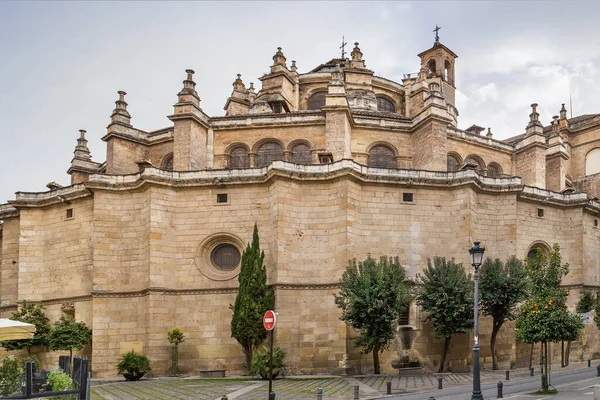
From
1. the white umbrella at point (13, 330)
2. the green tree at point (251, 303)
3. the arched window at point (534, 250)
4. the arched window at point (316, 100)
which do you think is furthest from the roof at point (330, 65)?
the white umbrella at point (13, 330)

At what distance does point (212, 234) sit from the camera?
1013 inches

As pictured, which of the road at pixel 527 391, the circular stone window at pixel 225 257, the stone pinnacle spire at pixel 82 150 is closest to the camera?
the road at pixel 527 391

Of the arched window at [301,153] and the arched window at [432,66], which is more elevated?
the arched window at [432,66]

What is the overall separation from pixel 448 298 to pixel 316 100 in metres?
19.9

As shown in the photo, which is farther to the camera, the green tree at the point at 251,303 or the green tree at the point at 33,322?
the green tree at the point at 33,322

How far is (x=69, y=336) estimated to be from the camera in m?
24.7

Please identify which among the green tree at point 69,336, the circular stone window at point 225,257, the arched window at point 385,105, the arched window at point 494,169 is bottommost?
the green tree at point 69,336

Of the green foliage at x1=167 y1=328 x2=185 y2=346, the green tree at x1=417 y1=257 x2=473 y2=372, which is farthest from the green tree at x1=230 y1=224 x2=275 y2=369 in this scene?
the green tree at x1=417 y1=257 x2=473 y2=372

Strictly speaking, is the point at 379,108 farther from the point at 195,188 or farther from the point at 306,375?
the point at 306,375

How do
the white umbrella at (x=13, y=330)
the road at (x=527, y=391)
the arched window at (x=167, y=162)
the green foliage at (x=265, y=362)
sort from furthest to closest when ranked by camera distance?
the arched window at (x=167, y=162) < the green foliage at (x=265, y=362) < the road at (x=527, y=391) < the white umbrella at (x=13, y=330)

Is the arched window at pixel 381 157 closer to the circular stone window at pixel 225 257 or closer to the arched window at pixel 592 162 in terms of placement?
the circular stone window at pixel 225 257

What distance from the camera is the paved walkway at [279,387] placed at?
668 inches

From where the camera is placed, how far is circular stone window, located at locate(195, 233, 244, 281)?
25.5m

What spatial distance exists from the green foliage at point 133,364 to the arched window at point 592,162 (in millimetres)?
33441
